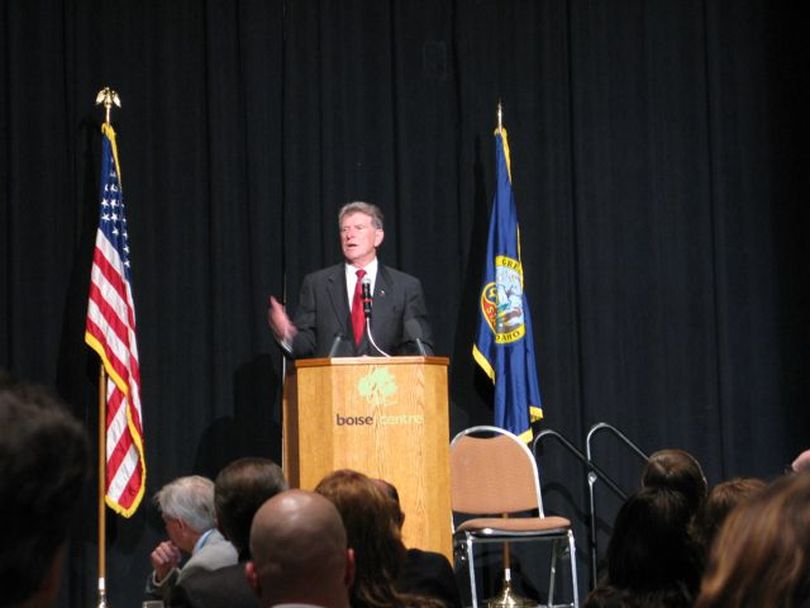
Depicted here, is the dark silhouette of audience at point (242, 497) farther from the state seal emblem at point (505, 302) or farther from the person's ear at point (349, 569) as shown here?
the state seal emblem at point (505, 302)

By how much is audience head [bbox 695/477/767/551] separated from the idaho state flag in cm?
454

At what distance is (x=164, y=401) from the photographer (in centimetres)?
811

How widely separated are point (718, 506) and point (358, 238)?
13.2 feet

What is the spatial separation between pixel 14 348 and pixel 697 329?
4297 millimetres

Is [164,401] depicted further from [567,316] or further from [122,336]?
[567,316]

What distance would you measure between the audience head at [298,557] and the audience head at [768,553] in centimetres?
84

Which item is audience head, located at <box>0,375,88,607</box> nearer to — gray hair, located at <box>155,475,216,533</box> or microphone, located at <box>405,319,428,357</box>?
gray hair, located at <box>155,475,216,533</box>

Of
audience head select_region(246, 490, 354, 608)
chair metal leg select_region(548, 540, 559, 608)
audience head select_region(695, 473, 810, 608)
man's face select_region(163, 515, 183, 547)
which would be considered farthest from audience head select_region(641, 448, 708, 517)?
chair metal leg select_region(548, 540, 559, 608)

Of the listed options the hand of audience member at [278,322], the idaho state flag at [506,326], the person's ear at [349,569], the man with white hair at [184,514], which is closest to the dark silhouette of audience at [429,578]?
the person's ear at [349,569]

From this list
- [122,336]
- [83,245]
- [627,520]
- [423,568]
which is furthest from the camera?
[83,245]

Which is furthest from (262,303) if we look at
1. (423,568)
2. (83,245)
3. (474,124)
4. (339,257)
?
(423,568)

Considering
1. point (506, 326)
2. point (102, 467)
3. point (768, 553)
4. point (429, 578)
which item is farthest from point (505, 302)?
point (768, 553)

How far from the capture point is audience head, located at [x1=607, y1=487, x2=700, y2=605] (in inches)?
120

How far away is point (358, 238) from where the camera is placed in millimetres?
7145
